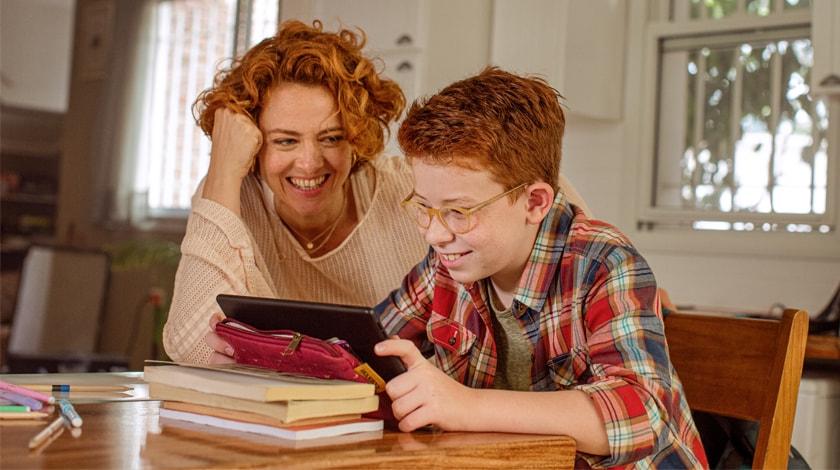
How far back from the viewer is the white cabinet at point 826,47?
347cm

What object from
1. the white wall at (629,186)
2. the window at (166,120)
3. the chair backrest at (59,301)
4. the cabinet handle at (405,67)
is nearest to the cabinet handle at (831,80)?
the white wall at (629,186)

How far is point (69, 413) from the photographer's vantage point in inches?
44.9

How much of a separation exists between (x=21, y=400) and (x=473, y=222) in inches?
22.5

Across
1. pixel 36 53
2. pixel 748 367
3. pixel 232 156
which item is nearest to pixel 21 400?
pixel 232 156

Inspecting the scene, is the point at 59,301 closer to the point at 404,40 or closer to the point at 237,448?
the point at 404,40

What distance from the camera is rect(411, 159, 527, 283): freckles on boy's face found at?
4.46ft

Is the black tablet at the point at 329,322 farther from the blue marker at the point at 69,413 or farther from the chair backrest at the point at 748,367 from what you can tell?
the chair backrest at the point at 748,367

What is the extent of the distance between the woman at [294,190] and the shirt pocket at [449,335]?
19.8 inches

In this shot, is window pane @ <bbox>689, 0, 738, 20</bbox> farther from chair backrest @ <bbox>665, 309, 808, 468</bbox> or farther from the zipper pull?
the zipper pull

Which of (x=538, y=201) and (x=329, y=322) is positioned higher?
(x=538, y=201)

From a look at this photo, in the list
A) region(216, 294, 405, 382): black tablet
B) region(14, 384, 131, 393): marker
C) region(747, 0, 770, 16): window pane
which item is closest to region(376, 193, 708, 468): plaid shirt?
→ region(216, 294, 405, 382): black tablet

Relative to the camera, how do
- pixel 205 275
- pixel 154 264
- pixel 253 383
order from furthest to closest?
1. pixel 154 264
2. pixel 205 275
3. pixel 253 383

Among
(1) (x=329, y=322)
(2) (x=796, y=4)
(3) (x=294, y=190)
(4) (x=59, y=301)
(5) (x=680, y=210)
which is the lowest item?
(4) (x=59, y=301)

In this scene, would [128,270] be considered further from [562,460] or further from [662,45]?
[562,460]
